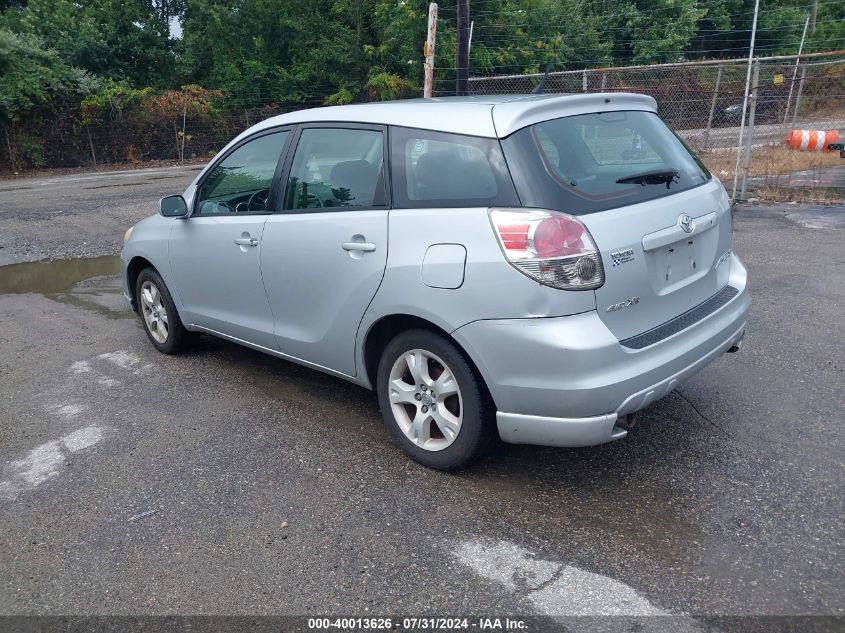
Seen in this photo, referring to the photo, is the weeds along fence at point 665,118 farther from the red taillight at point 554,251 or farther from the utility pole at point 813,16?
the utility pole at point 813,16

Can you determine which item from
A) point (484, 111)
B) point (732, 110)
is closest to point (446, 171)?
point (484, 111)

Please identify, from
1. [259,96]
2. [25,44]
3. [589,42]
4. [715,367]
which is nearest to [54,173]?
[25,44]

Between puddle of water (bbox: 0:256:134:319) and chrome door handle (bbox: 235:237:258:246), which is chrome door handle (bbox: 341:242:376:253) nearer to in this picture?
chrome door handle (bbox: 235:237:258:246)

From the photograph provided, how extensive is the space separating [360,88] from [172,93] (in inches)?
291

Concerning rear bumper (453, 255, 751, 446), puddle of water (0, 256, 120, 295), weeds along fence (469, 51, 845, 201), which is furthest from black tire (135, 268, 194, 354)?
weeds along fence (469, 51, 845, 201)

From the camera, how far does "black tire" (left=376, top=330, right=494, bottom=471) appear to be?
3371mm

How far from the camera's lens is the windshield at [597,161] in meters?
3.22

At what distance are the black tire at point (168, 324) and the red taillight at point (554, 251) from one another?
3.07 m

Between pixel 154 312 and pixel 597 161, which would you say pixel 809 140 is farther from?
pixel 154 312

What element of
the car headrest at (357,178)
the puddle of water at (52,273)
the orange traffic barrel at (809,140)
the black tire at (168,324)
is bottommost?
the puddle of water at (52,273)

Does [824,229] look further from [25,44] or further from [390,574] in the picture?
[25,44]

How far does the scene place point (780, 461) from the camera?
12.0 feet

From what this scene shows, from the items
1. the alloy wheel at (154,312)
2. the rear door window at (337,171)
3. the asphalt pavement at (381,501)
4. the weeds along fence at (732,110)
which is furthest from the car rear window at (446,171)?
the weeds along fence at (732,110)

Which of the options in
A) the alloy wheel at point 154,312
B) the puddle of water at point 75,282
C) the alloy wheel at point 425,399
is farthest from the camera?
the puddle of water at point 75,282
